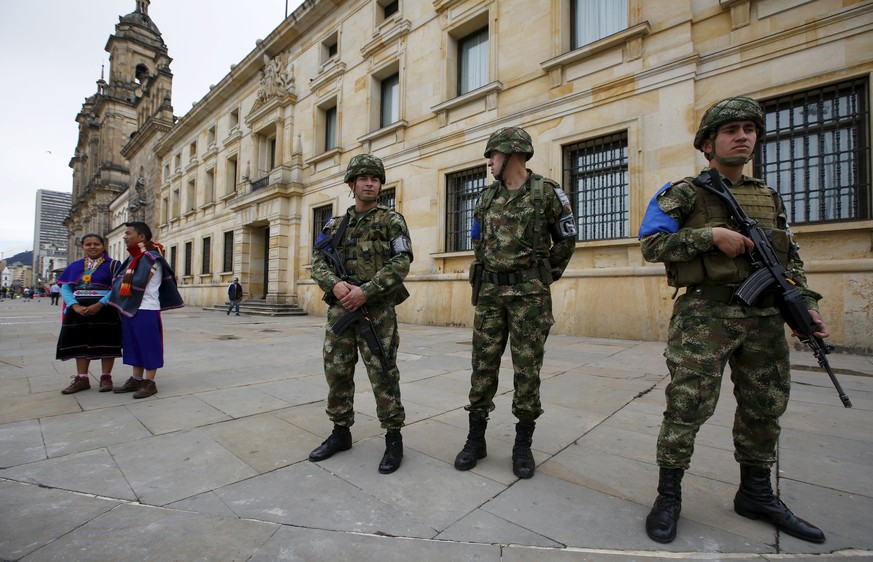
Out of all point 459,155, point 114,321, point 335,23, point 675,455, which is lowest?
point 675,455

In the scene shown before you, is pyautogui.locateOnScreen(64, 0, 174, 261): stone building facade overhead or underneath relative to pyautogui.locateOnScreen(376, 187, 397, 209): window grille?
overhead

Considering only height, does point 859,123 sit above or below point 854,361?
above

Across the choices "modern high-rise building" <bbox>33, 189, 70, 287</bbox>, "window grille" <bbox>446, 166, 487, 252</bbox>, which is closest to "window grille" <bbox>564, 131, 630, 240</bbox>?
"window grille" <bbox>446, 166, 487, 252</bbox>

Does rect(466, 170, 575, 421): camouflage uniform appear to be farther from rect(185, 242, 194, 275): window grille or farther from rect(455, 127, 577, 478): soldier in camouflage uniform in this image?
rect(185, 242, 194, 275): window grille

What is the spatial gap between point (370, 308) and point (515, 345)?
3.06 ft

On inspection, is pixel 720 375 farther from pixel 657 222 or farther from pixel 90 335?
pixel 90 335

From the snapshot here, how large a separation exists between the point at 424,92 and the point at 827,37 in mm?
8529

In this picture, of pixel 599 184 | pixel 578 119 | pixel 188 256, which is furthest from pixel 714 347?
pixel 188 256

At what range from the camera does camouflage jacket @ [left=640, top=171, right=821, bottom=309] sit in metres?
1.81

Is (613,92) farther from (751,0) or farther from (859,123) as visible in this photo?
(859,123)

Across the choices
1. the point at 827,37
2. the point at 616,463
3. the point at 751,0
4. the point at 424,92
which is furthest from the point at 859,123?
the point at 424,92

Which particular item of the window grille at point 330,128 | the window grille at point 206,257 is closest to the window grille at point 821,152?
the window grille at point 330,128

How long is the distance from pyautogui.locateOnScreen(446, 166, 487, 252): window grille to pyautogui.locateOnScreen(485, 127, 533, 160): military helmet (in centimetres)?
813

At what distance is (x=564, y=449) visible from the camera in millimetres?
2635
